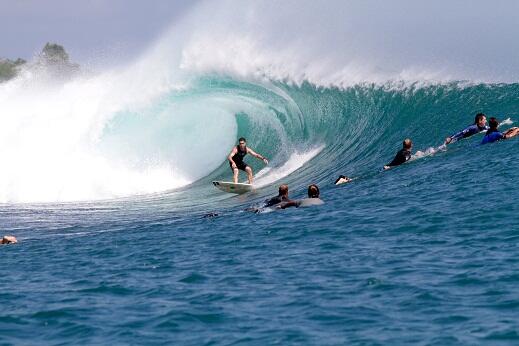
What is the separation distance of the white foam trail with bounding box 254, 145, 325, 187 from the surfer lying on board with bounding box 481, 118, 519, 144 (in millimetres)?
6825

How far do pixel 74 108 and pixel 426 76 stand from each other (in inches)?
561

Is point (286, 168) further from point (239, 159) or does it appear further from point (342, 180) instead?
point (342, 180)

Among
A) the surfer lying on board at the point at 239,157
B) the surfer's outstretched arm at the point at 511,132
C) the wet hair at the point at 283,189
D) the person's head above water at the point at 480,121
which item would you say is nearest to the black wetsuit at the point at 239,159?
the surfer lying on board at the point at 239,157

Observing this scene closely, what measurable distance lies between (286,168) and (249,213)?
8850 millimetres

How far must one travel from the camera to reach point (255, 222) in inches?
666

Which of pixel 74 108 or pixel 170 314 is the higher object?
pixel 74 108

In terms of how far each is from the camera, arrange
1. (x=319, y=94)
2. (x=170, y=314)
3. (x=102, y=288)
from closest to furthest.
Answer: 1. (x=170, y=314)
2. (x=102, y=288)
3. (x=319, y=94)

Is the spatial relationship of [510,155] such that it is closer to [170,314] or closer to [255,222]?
[255,222]

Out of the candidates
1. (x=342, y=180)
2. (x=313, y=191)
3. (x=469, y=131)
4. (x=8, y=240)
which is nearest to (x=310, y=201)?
(x=313, y=191)

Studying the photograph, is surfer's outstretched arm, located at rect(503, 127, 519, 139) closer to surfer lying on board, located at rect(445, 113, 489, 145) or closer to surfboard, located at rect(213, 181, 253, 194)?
surfer lying on board, located at rect(445, 113, 489, 145)

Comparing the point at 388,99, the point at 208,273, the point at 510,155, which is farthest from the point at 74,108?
the point at 208,273

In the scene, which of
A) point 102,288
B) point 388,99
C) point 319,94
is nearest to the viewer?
point 102,288

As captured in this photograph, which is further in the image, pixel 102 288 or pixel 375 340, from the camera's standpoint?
pixel 102 288

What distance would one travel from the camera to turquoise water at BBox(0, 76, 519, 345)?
9.26 meters
